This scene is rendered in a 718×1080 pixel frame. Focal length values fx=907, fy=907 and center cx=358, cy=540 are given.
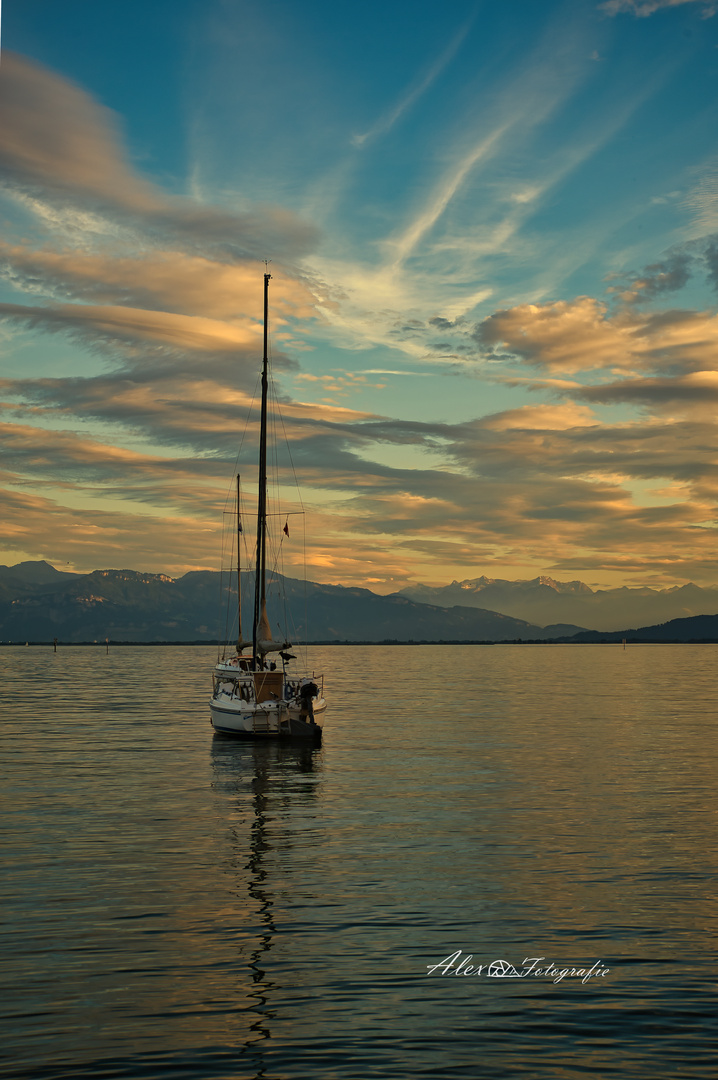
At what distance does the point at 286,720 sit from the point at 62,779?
50.2 feet

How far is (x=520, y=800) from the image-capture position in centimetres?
3431

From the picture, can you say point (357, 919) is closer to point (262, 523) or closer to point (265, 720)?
point (265, 720)

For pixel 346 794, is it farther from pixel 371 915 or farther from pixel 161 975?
pixel 161 975

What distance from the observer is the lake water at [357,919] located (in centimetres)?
1301

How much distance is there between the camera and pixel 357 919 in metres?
19.0

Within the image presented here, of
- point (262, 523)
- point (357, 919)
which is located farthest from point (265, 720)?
point (357, 919)
